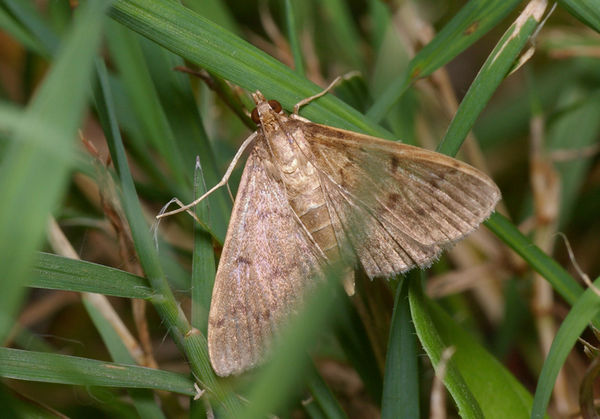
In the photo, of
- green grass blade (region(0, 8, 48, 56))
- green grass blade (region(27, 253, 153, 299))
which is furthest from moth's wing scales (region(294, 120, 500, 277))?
green grass blade (region(0, 8, 48, 56))

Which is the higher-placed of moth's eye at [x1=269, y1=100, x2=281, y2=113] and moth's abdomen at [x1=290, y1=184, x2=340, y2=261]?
moth's eye at [x1=269, y1=100, x2=281, y2=113]

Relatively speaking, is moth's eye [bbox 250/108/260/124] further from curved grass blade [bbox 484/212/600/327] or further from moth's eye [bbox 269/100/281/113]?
curved grass blade [bbox 484/212/600/327]

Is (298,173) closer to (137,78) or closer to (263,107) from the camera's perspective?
(263,107)

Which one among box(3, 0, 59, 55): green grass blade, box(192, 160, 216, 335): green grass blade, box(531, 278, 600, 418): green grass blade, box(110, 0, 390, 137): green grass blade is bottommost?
box(531, 278, 600, 418): green grass blade

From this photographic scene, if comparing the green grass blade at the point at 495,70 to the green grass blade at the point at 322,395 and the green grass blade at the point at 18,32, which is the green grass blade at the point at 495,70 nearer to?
the green grass blade at the point at 322,395

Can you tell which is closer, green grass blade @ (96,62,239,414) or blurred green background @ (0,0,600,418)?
blurred green background @ (0,0,600,418)

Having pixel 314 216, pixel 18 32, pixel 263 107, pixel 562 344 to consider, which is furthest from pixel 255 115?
pixel 562 344

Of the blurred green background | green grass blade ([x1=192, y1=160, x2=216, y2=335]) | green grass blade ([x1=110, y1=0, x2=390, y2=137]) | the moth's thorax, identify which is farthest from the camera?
the moth's thorax

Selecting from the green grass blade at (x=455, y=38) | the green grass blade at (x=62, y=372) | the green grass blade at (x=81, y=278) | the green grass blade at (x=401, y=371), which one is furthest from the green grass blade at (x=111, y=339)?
the green grass blade at (x=455, y=38)
